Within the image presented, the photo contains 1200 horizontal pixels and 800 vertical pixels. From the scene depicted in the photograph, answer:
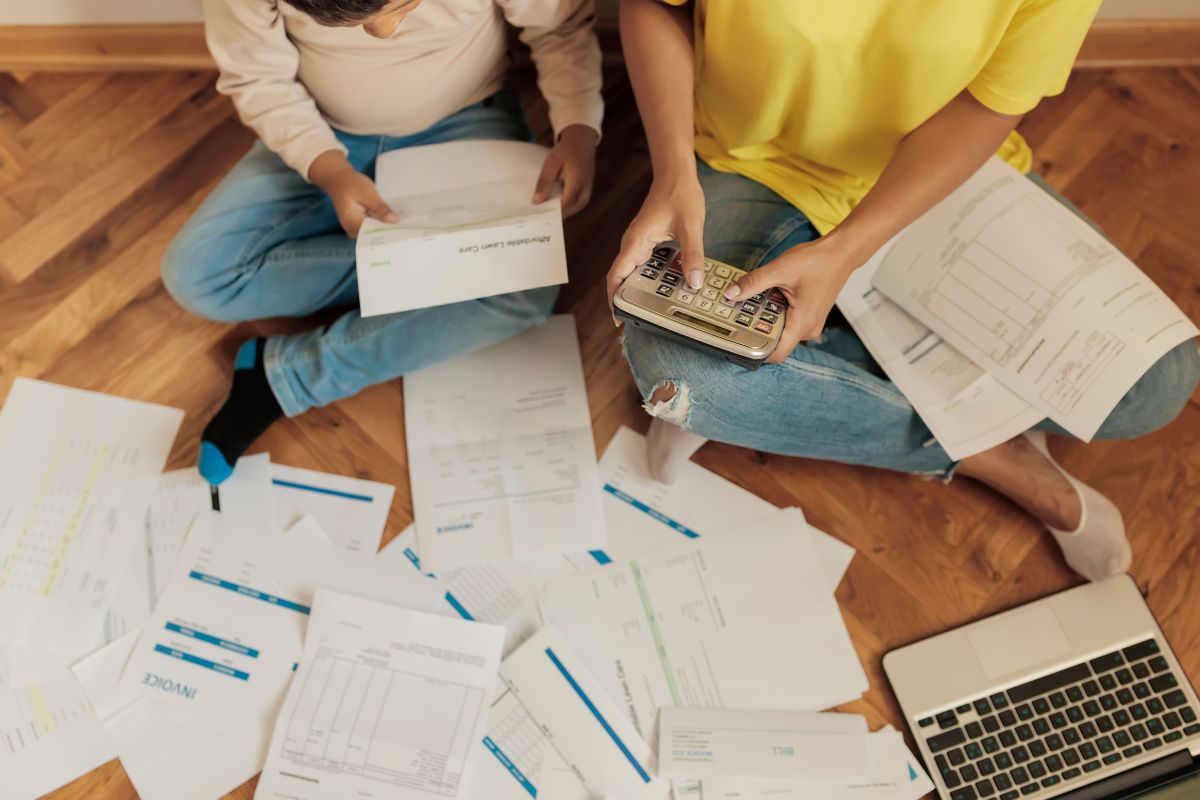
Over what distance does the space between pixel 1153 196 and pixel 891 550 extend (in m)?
0.63

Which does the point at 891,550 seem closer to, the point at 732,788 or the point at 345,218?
the point at 732,788

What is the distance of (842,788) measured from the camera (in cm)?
88

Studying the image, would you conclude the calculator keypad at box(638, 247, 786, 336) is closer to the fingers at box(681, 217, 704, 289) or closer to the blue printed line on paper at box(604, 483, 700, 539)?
the fingers at box(681, 217, 704, 289)

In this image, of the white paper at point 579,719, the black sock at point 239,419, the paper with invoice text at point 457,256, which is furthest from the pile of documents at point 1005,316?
the black sock at point 239,419

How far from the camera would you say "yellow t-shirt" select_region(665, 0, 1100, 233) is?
0.72 metres

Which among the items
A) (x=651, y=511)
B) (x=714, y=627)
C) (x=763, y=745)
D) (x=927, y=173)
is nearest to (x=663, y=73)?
(x=927, y=173)

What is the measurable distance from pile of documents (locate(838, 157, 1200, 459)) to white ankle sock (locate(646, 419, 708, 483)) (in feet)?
0.70

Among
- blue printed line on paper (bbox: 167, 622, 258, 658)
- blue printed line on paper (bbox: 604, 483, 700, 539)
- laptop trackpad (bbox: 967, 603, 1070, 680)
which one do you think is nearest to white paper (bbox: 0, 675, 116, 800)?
blue printed line on paper (bbox: 167, 622, 258, 658)

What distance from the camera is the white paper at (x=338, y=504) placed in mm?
1004

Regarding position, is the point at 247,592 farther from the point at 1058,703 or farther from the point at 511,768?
the point at 1058,703

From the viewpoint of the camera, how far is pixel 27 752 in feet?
2.98

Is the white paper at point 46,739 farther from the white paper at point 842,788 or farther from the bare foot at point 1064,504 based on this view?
the bare foot at point 1064,504

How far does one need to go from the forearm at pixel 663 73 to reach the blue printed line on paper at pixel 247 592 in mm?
600

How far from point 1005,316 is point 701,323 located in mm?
344
